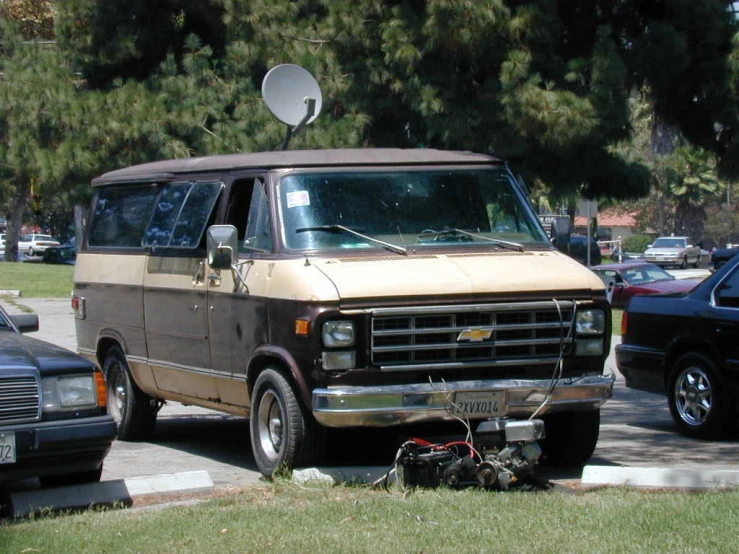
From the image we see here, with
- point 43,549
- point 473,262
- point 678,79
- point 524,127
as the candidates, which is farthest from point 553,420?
point 678,79

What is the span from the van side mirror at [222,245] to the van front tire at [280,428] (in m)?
0.88

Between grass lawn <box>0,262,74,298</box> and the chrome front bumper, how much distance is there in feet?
80.7

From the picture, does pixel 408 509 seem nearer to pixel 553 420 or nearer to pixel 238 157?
pixel 553 420

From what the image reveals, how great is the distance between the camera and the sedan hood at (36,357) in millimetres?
7023

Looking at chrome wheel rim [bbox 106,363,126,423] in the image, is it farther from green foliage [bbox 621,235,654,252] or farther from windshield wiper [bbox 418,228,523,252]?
green foliage [bbox 621,235,654,252]

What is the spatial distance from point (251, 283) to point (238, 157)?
1217 mm

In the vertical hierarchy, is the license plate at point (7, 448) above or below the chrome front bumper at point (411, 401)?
below

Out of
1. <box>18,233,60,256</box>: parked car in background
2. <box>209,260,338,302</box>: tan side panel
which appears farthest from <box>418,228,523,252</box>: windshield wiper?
<box>18,233,60,256</box>: parked car in background

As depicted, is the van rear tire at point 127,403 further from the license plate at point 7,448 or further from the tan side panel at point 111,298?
the license plate at point 7,448

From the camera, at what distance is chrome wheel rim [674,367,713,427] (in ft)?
33.3

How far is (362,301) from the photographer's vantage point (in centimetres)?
734

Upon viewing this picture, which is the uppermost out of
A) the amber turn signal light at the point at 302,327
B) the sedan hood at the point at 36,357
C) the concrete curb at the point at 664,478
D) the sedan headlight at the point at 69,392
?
the amber turn signal light at the point at 302,327

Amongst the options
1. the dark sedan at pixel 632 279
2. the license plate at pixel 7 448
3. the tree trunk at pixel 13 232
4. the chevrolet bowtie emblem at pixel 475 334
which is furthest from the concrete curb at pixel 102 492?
the tree trunk at pixel 13 232

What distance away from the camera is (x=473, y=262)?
789 cm
